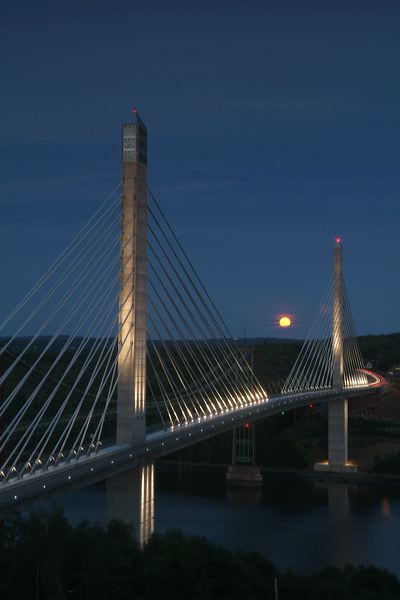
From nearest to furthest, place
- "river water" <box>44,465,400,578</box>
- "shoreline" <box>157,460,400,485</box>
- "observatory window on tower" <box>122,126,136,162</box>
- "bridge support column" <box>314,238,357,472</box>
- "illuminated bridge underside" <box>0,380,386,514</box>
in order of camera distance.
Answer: "illuminated bridge underside" <box>0,380,386,514</box>
"observatory window on tower" <box>122,126,136,162</box>
"river water" <box>44,465,400,578</box>
"shoreline" <box>157,460,400,485</box>
"bridge support column" <box>314,238,357,472</box>

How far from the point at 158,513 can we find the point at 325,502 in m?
7.00

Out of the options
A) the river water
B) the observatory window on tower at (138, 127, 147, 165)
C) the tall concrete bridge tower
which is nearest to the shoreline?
the river water

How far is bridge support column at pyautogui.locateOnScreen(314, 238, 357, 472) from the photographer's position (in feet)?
139

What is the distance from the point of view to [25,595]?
15.3 m

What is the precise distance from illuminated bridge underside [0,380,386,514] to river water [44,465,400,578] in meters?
2.99

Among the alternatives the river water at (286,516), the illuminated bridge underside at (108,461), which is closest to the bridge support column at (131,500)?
the illuminated bridge underside at (108,461)

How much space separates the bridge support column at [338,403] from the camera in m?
42.3

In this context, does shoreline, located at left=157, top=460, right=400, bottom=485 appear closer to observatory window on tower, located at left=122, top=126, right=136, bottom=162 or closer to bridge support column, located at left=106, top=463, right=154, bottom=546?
bridge support column, located at left=106, top=463, right=154, bottom=546

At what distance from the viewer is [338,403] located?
4403 cm

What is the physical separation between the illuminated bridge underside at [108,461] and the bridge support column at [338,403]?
437 inches

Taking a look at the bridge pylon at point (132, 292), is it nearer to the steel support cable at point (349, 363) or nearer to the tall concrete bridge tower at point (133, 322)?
the tall concrete bridge tower at point (133, 322)

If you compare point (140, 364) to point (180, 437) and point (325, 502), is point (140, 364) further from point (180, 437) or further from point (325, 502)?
point (325, 502)

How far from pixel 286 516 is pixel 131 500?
1118cm

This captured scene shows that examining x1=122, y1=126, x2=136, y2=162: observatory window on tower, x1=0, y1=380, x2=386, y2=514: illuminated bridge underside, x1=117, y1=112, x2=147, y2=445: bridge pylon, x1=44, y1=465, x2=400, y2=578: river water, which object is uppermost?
x1=122, y1=126, x2=136, y2=162: observatory window on tower
